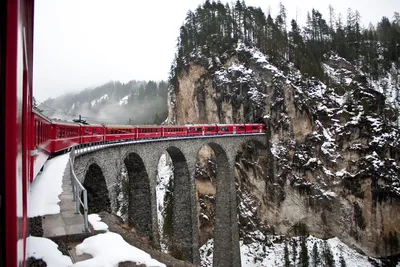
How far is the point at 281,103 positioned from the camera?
30719 mm

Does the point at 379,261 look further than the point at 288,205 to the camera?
No

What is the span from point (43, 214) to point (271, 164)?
28.6 m

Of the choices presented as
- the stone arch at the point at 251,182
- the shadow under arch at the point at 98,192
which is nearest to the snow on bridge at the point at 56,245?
the shadow under arch at the point at 98,192

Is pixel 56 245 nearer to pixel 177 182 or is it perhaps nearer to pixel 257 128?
pixel 177 182

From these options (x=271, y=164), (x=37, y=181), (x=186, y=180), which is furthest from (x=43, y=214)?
(x=271, y=164)

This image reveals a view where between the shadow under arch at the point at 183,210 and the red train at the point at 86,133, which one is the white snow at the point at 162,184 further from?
the red train at the point at 86,133

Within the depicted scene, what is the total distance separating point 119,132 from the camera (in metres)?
15.7

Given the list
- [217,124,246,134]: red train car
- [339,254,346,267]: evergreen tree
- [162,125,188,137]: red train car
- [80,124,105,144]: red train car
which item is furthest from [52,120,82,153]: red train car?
[339,254,346,267]: evergreen tree

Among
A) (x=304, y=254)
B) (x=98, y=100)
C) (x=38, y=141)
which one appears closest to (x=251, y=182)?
(x=304, y=254)

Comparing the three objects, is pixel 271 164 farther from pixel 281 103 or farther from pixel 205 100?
pixel 205 100

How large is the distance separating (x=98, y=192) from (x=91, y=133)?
2.70 metres

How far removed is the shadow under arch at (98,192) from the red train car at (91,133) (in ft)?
3.82

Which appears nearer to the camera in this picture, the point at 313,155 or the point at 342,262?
the point at 342,262

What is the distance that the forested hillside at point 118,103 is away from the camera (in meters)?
105
